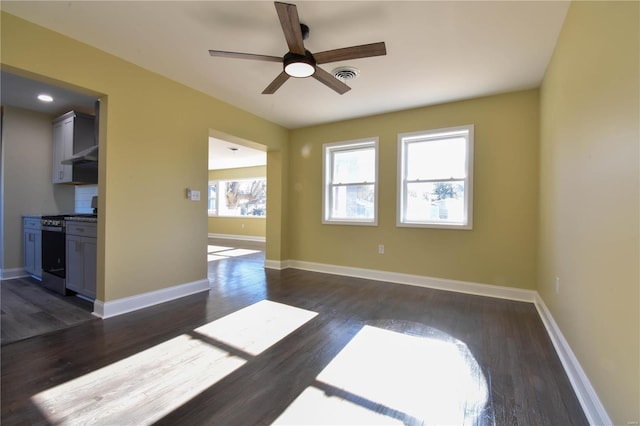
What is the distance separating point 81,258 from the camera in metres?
3.05

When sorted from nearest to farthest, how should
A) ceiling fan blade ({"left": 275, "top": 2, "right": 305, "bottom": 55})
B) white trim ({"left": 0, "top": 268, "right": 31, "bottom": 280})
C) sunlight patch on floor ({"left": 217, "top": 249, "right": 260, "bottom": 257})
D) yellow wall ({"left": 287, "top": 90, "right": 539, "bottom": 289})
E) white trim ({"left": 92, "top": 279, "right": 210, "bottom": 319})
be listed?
ceiling fan blade ({"left": 275, "top": 2, "right": 305, "bottom": 55}) < white trim ({"left": 92, "top": 279, "right": 210, "bottom": 319}) < yellow wall ({"left": 287, "top": 90, "right": 539, "bottom": 289}) < white trim ({"left": 0, "top": 268, "right": 31, "bottom": 280}) < sunlight patch on floor ({"left": 217, "top": 249, "right": 260, "bottom": 257})

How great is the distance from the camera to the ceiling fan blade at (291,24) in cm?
167

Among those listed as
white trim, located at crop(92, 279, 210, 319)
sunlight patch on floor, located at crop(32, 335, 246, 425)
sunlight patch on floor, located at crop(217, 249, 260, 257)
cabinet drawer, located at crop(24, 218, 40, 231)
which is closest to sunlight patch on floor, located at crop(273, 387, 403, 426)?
sunlight patch on floor, located at crop(32, 335, 246, 425)

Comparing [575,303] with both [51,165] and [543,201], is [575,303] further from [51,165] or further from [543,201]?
[51,165]

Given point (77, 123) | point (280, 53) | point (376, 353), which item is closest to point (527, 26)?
point (280, 53)

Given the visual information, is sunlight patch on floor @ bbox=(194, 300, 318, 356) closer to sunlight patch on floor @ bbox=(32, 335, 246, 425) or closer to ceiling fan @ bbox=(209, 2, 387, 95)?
sunlight patch on floor @ bbox=(32, 335, 246, 425)

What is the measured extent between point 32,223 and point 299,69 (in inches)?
176

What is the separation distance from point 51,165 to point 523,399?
6387mm

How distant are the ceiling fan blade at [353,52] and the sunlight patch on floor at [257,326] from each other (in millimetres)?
2327

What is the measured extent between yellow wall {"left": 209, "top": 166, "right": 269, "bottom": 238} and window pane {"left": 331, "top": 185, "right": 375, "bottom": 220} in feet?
15.0

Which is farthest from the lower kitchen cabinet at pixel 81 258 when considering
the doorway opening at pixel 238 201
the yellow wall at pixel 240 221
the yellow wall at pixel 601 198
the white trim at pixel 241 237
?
the yellow wall at pixel 240 221

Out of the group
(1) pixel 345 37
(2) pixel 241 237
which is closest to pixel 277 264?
(1) pixel 345 37

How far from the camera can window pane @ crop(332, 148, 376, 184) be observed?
4.48 meters

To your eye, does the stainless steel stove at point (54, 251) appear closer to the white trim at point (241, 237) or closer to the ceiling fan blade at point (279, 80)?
the ceiling fan blade at point (279, 80)
